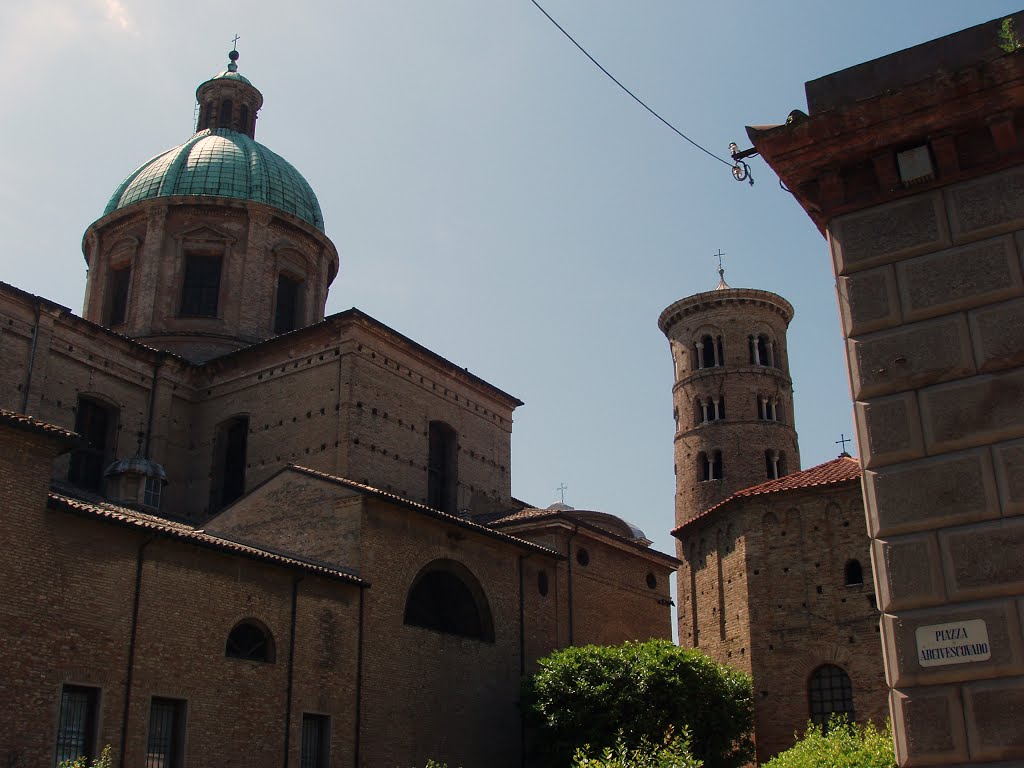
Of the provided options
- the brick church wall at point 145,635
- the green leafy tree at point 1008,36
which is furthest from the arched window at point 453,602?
the green leafy tree at point 1008,36

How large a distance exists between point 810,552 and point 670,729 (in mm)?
5828

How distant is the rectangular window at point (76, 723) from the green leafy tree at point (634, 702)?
8232mm

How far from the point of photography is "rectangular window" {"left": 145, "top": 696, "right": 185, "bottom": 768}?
14.5 metres

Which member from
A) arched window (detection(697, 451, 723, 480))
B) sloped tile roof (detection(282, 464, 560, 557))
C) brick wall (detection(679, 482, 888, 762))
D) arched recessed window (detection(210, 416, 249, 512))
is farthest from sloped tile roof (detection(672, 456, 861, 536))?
arched window (detection(697, 451, 723, 480))

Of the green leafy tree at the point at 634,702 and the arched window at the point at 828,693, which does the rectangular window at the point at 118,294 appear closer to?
the green leafy tree at the point at 634,702

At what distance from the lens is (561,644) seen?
75.4 ft

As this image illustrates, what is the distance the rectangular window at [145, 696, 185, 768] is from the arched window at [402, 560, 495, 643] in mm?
6280

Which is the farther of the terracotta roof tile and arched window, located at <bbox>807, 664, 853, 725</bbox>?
arched window, located at <bbox>807, 664, 853, 725</bbox>

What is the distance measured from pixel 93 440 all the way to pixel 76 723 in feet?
34.5

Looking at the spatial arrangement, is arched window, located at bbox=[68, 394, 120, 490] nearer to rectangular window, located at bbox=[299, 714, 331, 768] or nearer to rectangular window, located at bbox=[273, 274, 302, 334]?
rectangular window, located at bbox=[273, 274, 302, 334]

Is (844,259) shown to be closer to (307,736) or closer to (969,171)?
(969,171)

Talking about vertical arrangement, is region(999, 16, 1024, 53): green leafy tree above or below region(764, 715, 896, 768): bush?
above

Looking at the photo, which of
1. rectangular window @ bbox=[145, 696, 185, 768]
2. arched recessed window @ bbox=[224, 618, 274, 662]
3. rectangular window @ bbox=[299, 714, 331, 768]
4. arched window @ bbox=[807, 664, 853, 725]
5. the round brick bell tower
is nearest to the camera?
rectangular window @ bbox=[145, 696, 185, 768]

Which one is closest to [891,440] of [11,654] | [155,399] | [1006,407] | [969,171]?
[1006,407]
